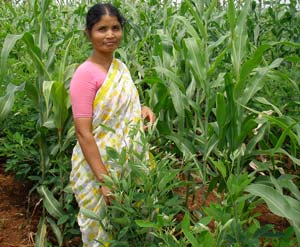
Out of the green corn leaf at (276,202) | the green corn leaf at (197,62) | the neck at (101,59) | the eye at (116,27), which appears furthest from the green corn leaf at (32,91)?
the green corn leaf at (276,202)

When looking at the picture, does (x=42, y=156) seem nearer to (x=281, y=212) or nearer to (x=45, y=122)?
(x=45, y=122)

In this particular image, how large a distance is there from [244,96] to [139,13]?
101 inches

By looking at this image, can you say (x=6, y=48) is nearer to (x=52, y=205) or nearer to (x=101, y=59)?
(x=101, y=59)

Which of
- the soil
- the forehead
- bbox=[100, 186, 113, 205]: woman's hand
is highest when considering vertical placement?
the forehead

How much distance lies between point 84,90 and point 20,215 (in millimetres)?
1150

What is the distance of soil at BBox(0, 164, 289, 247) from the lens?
2.90 meters

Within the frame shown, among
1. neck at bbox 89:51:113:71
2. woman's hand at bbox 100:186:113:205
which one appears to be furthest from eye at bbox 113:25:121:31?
woman's hand at bbox 100:186:113:205

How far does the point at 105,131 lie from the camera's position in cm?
→ 233

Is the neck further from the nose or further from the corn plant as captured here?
the corn plant

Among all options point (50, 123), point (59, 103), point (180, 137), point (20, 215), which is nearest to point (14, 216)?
point (20, 215)

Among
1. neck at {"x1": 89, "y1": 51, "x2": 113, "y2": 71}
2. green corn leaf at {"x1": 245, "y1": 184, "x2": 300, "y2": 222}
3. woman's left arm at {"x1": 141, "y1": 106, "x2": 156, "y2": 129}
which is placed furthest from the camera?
woman's left arm at {"x1": 141, "y1": 106, "x2": 156, "y2": 129}

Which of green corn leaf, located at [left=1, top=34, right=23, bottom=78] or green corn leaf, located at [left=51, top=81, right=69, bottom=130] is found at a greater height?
green corn leaf, located at [left=1, top=34, right=23, bottom=78]

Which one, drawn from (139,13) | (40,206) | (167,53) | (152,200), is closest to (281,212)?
(152,200)

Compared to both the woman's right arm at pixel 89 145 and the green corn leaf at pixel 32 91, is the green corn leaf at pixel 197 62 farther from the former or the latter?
the green corn leaf at pixel 32 91
